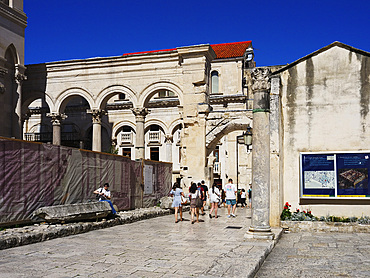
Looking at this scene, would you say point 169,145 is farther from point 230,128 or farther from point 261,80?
point 261,80

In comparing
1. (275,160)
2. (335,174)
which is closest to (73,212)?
(275,160)

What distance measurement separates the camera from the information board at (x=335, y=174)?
11805 mm

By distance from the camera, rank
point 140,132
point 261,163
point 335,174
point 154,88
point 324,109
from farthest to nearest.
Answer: point 140,132
point 154,88
point 324,109
point 335,174
point 261,163

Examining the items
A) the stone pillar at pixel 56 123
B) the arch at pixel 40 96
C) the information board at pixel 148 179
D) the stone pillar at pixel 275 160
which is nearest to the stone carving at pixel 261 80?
the stone pillar at pixel 275 160

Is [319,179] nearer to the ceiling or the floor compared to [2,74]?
nearer to the floor

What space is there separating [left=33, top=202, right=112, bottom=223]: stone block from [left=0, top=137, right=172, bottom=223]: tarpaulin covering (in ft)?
1.58

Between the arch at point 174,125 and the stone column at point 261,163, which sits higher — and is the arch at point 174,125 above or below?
above

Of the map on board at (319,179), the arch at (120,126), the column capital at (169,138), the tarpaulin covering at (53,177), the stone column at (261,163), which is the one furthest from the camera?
the arch at (120,126)

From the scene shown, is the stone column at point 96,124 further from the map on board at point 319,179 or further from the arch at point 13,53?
the map on board at point 319,179

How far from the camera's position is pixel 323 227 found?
1165 centimetres

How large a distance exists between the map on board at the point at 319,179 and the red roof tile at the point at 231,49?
80.0 feet

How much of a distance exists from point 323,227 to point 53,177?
7.68m

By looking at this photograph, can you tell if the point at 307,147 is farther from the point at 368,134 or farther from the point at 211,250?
the point at 211,250

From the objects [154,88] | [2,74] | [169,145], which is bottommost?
[169,145]
